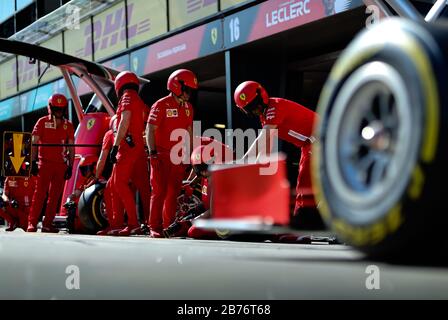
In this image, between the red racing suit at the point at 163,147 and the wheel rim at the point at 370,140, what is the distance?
16.7 ft

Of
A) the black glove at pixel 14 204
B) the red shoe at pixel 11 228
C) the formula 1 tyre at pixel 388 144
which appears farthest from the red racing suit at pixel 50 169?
the formula 1 tyre at pixel 388 144

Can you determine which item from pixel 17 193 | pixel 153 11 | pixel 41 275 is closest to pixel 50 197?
pixel 17 193

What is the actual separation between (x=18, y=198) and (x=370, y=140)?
10.0 meters

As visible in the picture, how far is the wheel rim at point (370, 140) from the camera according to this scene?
5.51ft

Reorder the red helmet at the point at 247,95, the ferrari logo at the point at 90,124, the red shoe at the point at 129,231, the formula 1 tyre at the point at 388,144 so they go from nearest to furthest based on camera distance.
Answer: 1. the formula 1 tyre at the point at 388,144
2. the red helmet at the point at 247,95
3. the red shoe at the point at 129,231
4. the ferrari logo at the point at 90,124

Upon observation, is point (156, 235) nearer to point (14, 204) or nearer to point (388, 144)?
point (14, 204)

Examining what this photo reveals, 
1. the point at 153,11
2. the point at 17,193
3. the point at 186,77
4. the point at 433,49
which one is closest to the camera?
the point at 433,49

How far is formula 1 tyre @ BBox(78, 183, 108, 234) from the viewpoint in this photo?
344 inches

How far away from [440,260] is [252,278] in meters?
1.00

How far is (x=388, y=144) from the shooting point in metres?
1.74

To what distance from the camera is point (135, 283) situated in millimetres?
2646

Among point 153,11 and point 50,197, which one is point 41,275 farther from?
point 153,11

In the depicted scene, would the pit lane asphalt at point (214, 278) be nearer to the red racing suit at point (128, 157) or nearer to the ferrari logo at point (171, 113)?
the ferrari logo at point (171, 113)

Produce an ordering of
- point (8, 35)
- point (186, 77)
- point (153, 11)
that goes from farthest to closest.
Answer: point (8, 35), point (153, 11), point (186, 77)
